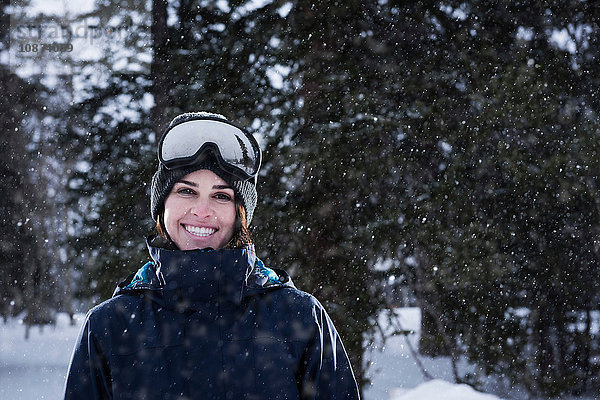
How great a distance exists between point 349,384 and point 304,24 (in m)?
4.68

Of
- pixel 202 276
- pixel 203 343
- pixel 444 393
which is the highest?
pixel 202 276

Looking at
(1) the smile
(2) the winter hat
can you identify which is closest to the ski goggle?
(2) the winter hat

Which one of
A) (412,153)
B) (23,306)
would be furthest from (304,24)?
(23,306)

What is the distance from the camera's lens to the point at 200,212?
202 centimetres

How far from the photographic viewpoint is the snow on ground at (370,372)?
5.98m

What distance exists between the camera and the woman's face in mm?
2027

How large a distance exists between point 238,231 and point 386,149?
3961 mm

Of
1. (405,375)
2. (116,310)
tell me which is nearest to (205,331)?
(116,310)

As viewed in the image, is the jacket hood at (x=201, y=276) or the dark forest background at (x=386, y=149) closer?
the jacket hood at (x=201, y=276)

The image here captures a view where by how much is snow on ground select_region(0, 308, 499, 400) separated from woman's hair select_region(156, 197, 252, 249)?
13.2ft

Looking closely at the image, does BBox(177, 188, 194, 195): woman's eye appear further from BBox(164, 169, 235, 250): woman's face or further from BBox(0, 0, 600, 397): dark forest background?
BBox(0, 0, 600, 397): dark forest background

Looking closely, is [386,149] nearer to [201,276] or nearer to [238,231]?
[238,231]

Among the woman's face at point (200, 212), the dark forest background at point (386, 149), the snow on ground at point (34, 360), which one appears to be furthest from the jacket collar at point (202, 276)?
the snow on ground at point (34, 360)

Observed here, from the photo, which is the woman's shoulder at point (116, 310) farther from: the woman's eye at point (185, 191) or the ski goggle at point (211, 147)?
the ski goggle at point (211, 147)
